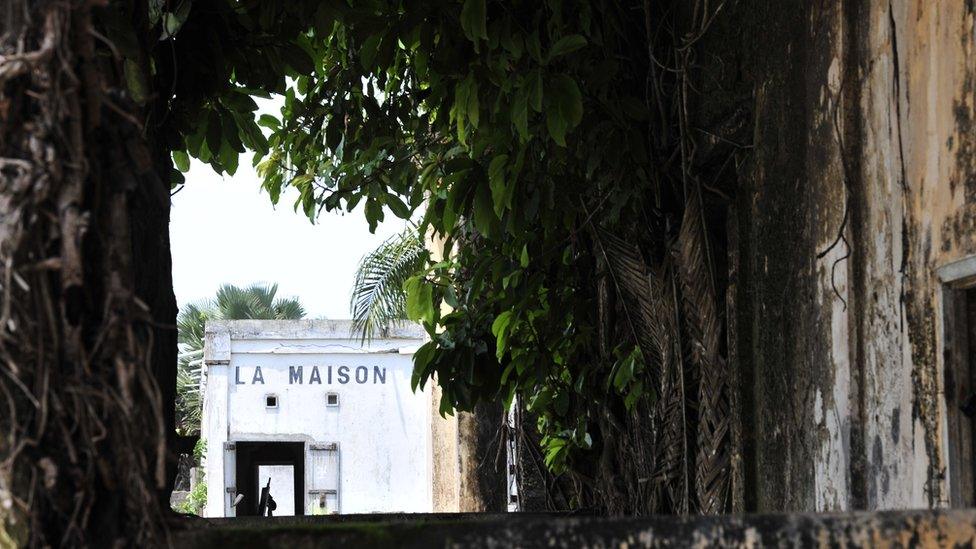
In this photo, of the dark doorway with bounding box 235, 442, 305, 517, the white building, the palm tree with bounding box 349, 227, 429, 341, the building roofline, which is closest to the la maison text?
the white building

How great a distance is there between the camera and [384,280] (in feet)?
47.1

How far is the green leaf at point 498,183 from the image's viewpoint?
447 cm

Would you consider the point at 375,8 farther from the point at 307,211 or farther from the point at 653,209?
the point at 307,211

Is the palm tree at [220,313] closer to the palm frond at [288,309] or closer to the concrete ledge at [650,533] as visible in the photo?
the palm frond at [288,309]

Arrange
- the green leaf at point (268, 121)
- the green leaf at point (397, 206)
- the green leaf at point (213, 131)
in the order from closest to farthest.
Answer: the green leaf at point (213, 131) → the green leaf at point (268, 121) → the green leaf at point (397, 206)

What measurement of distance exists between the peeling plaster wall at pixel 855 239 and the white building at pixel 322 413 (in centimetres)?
1645

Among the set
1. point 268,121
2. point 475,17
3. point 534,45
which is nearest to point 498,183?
point 534,45

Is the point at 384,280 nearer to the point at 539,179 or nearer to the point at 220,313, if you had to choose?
the point at 539,179

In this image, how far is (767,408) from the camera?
4125 mm

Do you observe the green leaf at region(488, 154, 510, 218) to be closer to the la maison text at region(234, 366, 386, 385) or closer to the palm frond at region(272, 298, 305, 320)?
the la maison text at region(234, 366, 386, 385)

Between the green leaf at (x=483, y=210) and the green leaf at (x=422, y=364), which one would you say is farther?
the green leaf at (x=422, y=364)

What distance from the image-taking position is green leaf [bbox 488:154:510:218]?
176 inches

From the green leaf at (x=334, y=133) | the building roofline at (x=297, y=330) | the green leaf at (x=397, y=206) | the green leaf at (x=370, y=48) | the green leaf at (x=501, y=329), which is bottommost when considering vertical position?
the green leaf at (x=501, y=329)

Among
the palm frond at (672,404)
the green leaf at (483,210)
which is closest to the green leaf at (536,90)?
the green leaf at (483,210)
